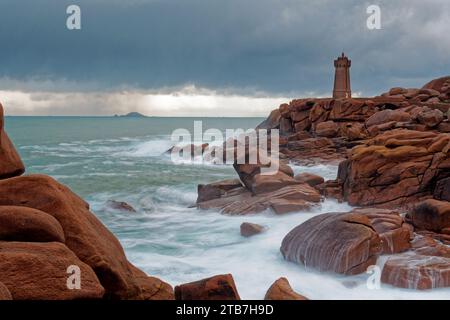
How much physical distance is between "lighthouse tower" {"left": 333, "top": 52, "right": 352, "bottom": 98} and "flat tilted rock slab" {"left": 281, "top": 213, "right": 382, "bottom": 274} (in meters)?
42.8

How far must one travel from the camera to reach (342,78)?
174ft

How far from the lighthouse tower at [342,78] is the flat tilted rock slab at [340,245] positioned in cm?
4277

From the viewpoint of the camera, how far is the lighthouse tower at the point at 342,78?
2079 inches

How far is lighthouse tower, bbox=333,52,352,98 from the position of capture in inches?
2079

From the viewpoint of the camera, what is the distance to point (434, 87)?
50.2 meters

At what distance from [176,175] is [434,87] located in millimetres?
31851

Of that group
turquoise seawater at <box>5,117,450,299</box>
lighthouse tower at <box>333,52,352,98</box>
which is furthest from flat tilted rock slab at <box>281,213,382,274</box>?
lighthouse tower at <box>333,52,352,98</box>

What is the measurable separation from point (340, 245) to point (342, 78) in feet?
146

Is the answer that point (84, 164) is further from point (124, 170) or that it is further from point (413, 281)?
point (413, 281)

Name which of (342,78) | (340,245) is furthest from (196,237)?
(342,78)

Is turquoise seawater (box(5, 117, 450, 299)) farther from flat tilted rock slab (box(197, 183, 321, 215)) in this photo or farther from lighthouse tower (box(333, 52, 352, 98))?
lighthouse tower (box(333, 52, 352, 98))

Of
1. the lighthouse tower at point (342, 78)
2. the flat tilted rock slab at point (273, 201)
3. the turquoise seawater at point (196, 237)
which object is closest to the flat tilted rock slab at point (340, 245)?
the turquoise seawater at point (196, 237)
